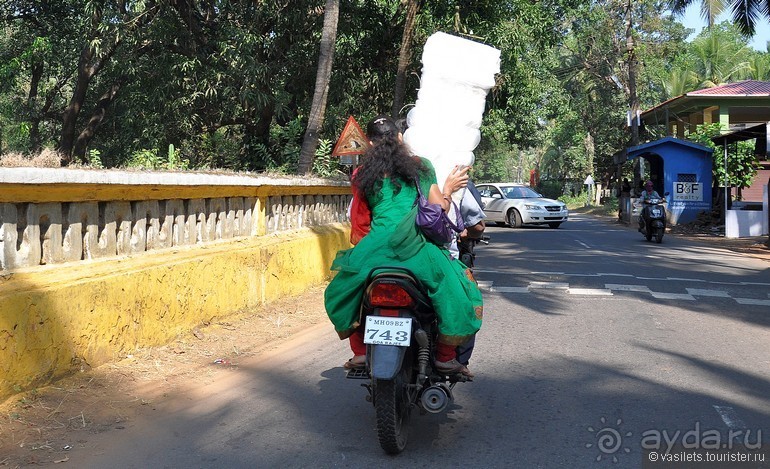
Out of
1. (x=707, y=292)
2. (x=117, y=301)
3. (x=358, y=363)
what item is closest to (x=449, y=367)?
(x=358, y=363)

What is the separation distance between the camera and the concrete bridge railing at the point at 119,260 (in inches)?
188

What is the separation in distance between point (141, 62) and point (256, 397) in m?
15.3

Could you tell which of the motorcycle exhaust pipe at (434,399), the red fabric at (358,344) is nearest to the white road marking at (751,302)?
the motorcycle exhaust pipe at (434,399)

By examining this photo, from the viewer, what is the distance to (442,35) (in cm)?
516

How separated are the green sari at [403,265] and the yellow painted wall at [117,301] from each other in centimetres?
190

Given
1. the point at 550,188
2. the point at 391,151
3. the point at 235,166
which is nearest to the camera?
the point at 391,151

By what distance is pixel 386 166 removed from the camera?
14.1 ft

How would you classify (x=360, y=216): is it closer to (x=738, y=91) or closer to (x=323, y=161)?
(x=323, y=161)

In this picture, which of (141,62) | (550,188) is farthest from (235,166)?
(550,188)

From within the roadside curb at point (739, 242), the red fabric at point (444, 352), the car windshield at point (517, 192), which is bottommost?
the roadside curb at point (739, 242)

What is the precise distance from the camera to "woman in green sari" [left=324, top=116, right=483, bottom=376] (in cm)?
412

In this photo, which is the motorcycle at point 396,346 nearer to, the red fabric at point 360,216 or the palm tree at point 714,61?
the red fabric at point 360,216

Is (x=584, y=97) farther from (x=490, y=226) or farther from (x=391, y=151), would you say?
(x=391, y=151)

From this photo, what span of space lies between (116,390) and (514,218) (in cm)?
2272
